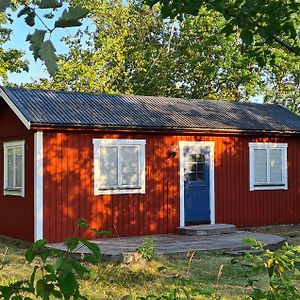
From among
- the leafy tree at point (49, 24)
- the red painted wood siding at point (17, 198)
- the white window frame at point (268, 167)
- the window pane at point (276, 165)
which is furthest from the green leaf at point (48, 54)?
the window pane at point (276, 165)

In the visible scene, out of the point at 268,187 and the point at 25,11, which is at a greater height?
the point at 25,11

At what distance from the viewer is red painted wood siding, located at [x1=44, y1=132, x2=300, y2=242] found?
1137cm

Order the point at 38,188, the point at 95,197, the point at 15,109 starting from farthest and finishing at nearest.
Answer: the point at 95,197
the point at 15,109
the point at 38,188

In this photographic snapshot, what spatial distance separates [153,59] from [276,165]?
17137 mm

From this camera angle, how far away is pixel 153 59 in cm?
3047

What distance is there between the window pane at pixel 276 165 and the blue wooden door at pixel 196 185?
2.10 meters

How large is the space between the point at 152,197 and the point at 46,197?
2608mm

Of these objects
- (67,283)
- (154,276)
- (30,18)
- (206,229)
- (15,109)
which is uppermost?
(15,109)

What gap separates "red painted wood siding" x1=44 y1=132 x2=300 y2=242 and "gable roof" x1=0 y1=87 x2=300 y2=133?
34cm

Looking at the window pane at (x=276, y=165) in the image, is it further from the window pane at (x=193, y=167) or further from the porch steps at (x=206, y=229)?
the porch steps at (x=206, y=229)

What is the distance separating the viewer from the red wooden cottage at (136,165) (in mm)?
11391

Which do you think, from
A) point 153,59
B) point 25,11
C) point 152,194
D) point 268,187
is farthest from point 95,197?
point 153,59

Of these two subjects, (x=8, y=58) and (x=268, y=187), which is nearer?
(x=268, y=187)

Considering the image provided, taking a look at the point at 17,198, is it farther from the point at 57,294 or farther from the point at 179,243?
the point at 57,294
